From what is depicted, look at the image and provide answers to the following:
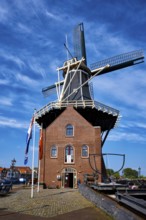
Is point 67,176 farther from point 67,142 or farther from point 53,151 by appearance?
point 67,142

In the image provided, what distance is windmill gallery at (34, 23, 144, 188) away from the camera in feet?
125

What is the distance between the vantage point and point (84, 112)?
4159 centimetres

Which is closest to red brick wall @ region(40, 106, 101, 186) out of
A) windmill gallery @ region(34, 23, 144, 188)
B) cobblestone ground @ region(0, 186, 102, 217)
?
windmill gallery @ region(34, 23, 144, 188)

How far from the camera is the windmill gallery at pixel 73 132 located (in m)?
38.2

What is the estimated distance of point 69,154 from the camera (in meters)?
39.3

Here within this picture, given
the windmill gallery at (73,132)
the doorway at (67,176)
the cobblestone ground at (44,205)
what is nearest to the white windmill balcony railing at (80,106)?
the windmill gallery at (73,132)

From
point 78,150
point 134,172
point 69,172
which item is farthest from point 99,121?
point 134,172

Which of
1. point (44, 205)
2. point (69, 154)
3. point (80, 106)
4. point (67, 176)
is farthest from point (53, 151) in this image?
point (44, 205)

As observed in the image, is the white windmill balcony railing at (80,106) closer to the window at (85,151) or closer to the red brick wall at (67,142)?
the red brick wall at (67,142)

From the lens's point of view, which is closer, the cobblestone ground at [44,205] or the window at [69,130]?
the cobblestone ground at [44,205]

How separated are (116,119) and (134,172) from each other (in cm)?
9882

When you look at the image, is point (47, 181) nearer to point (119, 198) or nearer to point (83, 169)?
point (83, 169)

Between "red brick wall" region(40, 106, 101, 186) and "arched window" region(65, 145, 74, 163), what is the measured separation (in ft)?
1.57

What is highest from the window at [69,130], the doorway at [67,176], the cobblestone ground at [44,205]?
the window at [69,130]
